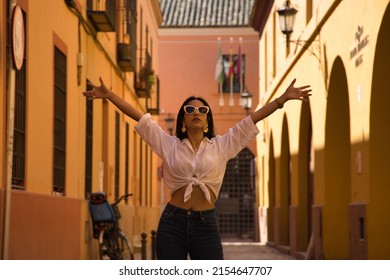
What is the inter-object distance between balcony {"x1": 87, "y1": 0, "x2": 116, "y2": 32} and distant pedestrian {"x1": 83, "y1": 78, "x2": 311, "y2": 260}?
34.4 ft

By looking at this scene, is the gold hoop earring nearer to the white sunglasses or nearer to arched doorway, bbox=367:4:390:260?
the white sunglasses

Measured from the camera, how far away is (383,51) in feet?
44.4

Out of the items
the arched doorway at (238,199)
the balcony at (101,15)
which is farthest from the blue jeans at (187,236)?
the arched doorway at (238,199)

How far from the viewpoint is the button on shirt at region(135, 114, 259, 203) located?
6.58 meters

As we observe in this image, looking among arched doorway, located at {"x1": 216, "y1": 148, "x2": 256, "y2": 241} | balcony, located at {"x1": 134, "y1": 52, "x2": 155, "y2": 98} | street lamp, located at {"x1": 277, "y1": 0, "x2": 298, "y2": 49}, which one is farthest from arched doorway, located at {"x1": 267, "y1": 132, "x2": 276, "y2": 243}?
arched doorway, located at {"x1": 216, "y1": 148, "x2": 256, "y2": 241}

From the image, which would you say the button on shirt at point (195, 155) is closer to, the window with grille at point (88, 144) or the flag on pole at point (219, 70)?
the window with grille at point (88, 144)

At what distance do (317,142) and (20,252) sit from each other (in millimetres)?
9056

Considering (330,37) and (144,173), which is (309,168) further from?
(144,173)

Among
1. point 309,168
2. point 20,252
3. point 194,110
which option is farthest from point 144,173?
point 194,110

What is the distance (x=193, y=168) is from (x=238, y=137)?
37cm

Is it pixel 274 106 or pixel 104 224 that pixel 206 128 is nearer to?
pixel 274 106

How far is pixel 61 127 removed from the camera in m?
14.8

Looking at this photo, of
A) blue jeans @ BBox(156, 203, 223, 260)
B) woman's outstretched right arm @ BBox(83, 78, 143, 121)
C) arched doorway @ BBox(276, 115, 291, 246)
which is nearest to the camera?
blue jeans @ BBox(156, 203, 223, 260)

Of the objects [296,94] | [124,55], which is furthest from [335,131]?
[296,94]
